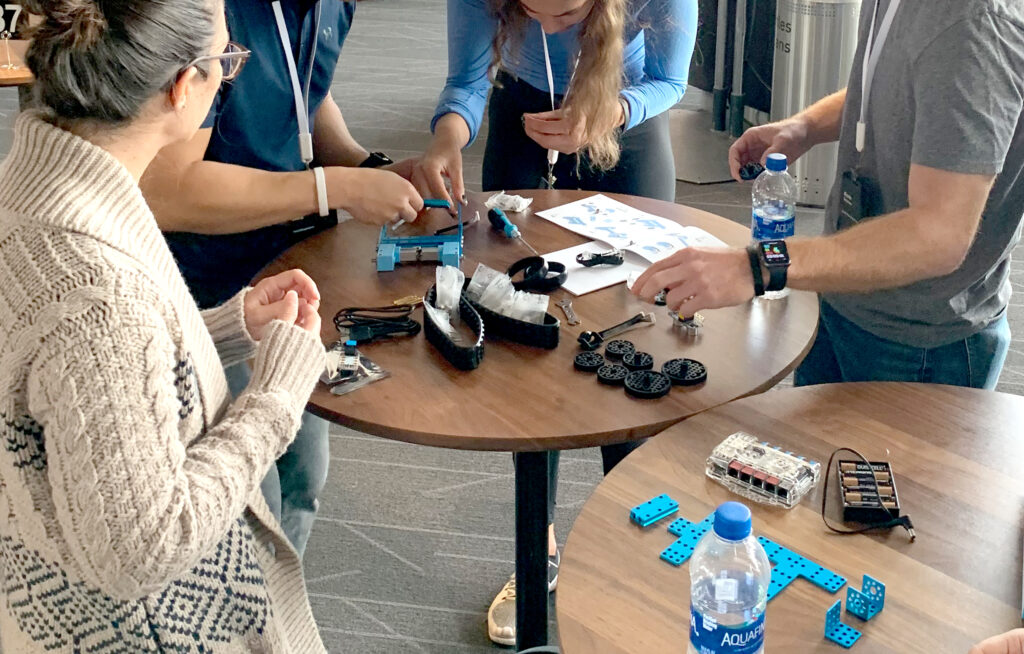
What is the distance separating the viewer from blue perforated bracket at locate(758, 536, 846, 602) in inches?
45.9

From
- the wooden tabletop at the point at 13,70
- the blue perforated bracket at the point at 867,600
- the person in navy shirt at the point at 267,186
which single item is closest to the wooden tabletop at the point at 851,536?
the blue perforated bracket at the point at 867,600

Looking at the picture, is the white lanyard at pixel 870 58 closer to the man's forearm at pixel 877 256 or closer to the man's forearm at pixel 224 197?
the man's forearm at pixel 877 256

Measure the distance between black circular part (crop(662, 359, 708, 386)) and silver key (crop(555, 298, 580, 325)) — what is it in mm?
219

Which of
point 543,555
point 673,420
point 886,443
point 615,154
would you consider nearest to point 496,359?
point 673,420

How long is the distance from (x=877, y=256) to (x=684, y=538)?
623mm

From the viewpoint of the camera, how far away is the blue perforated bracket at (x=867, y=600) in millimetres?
1119

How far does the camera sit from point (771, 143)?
211 cm

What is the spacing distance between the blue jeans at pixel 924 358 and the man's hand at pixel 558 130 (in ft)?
2.22

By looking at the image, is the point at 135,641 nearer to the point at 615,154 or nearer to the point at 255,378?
the point at 255,378

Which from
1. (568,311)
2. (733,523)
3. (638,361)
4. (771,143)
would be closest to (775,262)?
(638,361)

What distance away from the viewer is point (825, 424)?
4.78 feet

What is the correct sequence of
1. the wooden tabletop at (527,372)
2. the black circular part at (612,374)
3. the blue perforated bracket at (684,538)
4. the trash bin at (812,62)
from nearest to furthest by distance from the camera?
the blue perforated bracket at (684,538) < the wooden tabletop at (527,372) < the black circular part at (612,374) < the trash bin at (812,62)

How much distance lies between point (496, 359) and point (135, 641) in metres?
0.70

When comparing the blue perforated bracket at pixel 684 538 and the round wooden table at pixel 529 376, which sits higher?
the round wooden table at pixel 529 376
